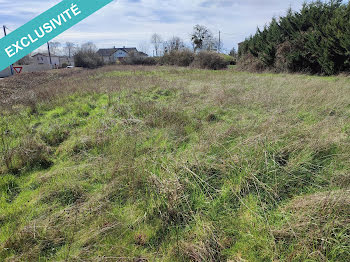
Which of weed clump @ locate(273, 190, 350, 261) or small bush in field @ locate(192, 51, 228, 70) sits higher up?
small bush in field @ locate(192, 51, 228, 70)

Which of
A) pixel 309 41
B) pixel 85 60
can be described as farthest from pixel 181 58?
pixel 309 41

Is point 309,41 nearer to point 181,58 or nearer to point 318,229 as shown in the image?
point 318,229

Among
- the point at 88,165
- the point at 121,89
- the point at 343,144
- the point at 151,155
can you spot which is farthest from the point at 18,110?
the point at 343,144

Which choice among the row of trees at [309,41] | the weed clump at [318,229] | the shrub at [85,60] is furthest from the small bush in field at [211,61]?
the weed clump at [318,229]

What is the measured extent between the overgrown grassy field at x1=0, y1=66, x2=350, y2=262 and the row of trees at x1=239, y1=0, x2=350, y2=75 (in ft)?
33.0

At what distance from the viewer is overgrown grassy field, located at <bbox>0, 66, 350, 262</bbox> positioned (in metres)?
1.91

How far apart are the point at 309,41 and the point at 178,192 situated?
16.0 metres

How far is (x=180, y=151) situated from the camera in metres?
3.63

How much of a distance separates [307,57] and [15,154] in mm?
17264

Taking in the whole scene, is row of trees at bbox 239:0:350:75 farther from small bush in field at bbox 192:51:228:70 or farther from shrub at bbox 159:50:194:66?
shrub at bbox 159:50:194:66

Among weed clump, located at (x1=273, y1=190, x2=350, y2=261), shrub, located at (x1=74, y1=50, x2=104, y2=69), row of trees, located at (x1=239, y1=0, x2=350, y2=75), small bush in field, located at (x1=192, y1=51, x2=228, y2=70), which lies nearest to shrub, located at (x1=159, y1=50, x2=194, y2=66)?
small bush in field, located at (x1=192, y1=51, x2=228, y2=70)

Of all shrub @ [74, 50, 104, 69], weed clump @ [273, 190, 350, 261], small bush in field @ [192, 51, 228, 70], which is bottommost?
weed clump @ [273, 190, 350, 261]

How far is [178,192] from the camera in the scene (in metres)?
2.49

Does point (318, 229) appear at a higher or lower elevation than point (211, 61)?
lower
